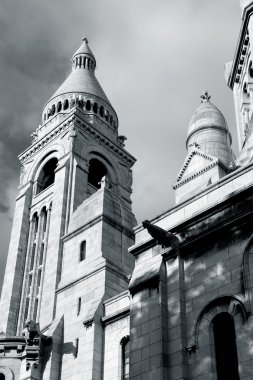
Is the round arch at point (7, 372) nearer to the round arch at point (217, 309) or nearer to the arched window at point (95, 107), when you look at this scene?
the round arch at point (217, 309)

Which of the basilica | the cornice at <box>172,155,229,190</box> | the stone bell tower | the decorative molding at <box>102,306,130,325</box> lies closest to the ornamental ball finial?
the basilica

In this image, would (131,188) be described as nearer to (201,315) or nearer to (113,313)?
(113,313)

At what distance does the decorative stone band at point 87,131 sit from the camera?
2016 inches

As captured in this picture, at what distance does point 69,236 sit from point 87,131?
884 inches

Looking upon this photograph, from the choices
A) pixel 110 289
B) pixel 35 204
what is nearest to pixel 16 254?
pixel 35 204

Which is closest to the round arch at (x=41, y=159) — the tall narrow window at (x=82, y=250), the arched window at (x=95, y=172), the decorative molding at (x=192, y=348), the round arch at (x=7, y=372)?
the arched window at (x=95, y=172)

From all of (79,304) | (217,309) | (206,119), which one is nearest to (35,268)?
(206,119)

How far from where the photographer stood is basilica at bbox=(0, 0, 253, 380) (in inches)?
656

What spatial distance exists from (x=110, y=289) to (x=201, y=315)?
33.9 feet

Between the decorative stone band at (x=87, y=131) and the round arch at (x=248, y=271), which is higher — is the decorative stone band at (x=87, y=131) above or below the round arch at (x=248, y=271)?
above

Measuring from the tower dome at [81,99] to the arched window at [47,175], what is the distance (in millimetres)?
5021

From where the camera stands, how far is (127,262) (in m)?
29.4

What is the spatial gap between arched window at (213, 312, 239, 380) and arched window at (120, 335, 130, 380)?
7.74 m

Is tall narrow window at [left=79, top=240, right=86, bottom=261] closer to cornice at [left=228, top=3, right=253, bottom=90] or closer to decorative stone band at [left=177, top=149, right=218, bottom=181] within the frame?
decorative stone band at [left=177, top=149, right=218, bottom=181]
